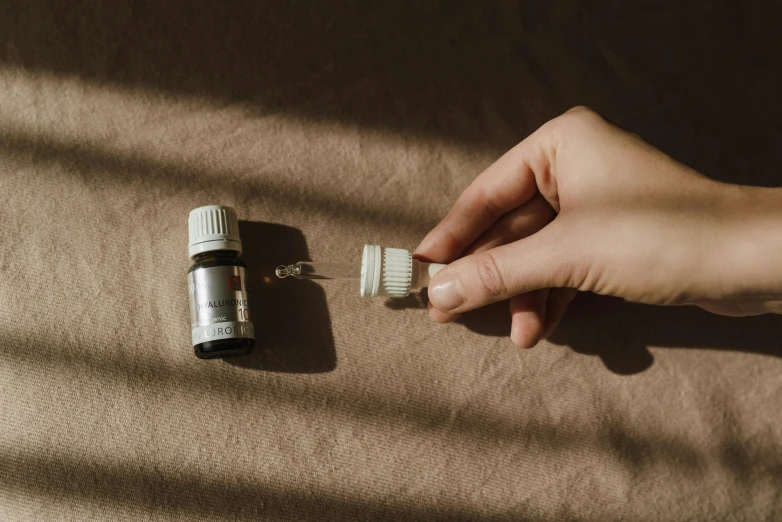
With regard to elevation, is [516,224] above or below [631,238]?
above

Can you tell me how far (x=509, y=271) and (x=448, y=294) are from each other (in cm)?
9

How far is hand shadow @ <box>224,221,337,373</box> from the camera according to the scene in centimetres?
85

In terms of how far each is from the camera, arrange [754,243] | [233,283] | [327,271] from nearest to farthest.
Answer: [754,243] → [233,283] → [327,271]

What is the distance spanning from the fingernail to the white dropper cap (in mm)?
44

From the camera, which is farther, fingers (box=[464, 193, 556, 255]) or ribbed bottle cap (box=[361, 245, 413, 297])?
fingers (box=[464, 193, 556, 255])

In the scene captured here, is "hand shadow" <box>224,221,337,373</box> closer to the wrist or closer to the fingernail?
the fingernail

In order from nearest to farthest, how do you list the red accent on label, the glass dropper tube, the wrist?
the wrist < the red accent on label < the glass dropper tube

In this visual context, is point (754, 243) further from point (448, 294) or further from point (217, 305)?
point (217, 305)

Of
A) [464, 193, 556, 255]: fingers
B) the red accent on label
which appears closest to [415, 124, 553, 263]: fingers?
[464, 193, 556, 255]: fingers

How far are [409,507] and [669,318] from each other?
1.68 ft

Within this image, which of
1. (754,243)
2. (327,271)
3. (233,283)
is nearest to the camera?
(754,243)

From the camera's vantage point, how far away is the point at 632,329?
3.02ft

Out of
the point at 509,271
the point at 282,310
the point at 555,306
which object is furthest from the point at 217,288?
the point at 555,306

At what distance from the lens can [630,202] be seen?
69cm
